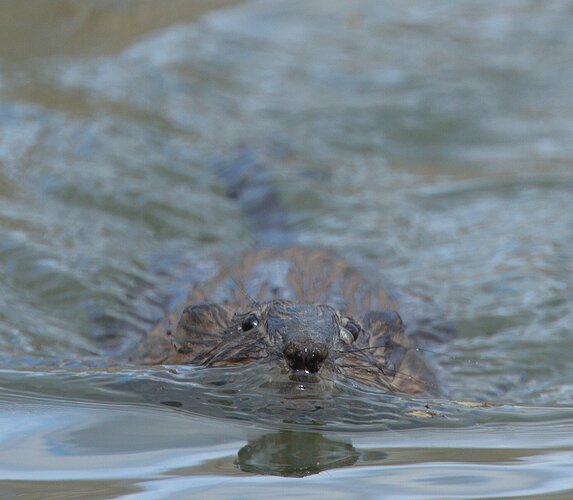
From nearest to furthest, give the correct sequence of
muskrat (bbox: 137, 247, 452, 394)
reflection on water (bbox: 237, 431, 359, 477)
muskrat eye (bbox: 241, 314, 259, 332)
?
reflection on water (bbox: 237, 431, 359, 477), muskrat (bbox: 137, 247, 452, 394), muskrat eye (bbox: 241, 314, 259, 332)

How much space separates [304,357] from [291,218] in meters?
4.14

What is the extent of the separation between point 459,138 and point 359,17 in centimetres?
320

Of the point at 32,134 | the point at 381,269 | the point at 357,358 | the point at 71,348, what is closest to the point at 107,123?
the point at 32,134

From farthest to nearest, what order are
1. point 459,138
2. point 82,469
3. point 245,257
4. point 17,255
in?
point 459,138, point 17,255, point 245,257, point 82,469

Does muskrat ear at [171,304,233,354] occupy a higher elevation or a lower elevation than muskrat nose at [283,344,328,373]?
higher

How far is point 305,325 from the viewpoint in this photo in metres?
3.79

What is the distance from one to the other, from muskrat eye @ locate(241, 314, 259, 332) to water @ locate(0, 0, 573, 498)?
195 millimetres

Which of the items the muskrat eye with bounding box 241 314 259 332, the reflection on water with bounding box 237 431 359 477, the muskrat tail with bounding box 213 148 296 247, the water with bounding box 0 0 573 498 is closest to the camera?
the reflection on water with bounding box 237 431 359 477

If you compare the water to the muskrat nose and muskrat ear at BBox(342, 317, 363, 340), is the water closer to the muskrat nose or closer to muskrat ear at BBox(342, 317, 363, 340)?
the muskrat nose

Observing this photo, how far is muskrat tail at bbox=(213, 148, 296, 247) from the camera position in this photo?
7574mm

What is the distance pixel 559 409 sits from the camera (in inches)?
171

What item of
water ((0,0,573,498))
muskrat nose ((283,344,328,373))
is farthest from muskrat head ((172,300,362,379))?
water ((0,0,573,498))

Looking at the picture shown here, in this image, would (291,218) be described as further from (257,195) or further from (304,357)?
(304,357)

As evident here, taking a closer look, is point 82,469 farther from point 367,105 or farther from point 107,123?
point 367,105
